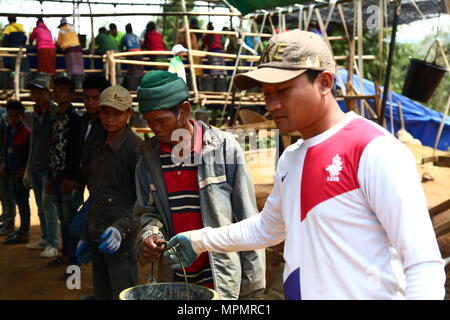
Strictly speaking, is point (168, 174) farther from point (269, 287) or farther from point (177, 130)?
point (269, 287)

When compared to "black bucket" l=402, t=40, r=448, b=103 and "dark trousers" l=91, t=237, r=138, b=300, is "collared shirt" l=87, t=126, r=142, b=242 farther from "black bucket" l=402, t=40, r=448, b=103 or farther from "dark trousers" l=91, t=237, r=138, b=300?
"black bucket" l=402, t=40, r=448, b=103

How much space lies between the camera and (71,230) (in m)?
4.90

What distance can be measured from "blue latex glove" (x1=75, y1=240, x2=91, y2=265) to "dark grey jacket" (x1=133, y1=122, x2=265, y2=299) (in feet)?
4.41

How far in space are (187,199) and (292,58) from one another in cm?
123

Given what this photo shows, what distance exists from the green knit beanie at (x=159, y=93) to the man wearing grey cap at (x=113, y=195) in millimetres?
1242

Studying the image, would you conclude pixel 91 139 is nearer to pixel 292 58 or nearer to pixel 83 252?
pixel 83 252

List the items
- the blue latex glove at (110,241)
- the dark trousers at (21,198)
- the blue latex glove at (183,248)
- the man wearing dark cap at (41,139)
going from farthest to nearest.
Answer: the dark trousers at (21,198)
the man wearing dark cap at (41,139)
the blue latex glove at (110,241)
the blue latex glove at (183,248)

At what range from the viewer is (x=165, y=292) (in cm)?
210

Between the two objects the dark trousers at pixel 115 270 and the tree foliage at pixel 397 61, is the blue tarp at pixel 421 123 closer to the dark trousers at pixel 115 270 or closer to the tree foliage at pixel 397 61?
the tree foliage at pixel 397 61

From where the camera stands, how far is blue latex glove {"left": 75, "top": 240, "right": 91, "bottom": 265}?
13.6 feet

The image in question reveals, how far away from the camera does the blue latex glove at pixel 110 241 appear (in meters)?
3.16

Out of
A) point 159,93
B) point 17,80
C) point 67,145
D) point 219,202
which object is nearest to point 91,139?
point 67,145

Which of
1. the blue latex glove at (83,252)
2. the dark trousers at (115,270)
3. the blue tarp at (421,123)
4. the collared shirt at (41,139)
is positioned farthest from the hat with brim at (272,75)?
the blue tarp at (421,123)

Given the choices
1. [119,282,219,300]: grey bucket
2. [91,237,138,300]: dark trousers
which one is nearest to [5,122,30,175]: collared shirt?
[91,237,138,300]: dark trousers
